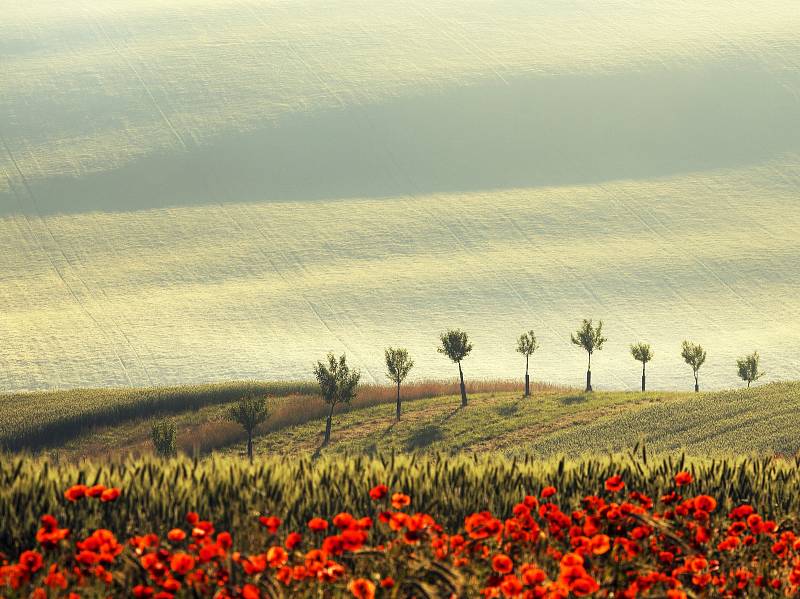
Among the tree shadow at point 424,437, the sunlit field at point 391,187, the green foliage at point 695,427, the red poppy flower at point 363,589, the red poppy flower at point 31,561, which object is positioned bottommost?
the tree shadow at point 424,437

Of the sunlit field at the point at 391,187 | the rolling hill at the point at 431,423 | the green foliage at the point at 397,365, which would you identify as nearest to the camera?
the rolling hill at the point at 431,423

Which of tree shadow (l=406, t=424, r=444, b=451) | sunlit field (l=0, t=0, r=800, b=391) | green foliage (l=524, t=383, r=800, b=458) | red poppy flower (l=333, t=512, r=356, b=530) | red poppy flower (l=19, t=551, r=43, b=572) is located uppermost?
sunlit field (l=0, t=0, r=800, b=391)

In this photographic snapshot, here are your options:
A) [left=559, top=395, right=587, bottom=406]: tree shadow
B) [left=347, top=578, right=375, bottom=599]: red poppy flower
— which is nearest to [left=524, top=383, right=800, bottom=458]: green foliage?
[left=559, top=395, right=587, bottom=406]: tree shadow

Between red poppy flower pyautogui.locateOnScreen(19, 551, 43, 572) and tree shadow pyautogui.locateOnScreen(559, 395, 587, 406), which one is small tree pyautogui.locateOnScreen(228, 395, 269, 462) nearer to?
tree shadow pyautogui.locateOnScreen(559, 395, 587, 406)

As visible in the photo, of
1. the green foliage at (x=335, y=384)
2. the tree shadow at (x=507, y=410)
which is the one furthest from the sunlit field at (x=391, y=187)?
the green foliage at (x=335, y=384)

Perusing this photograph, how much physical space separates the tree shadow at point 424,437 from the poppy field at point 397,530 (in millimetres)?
30142

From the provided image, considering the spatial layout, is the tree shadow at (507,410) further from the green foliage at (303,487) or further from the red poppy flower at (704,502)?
the red poppy flower at (704,502)

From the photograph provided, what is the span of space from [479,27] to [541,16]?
1127 centimetres

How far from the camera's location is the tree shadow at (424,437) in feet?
155

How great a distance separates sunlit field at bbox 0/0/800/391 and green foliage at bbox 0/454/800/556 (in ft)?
202

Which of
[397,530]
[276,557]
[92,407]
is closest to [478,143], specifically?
[92,407]

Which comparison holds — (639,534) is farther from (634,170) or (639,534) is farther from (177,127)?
(177,127)

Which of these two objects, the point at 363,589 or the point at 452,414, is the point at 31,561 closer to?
the point at 363,589

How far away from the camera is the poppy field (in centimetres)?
1108
